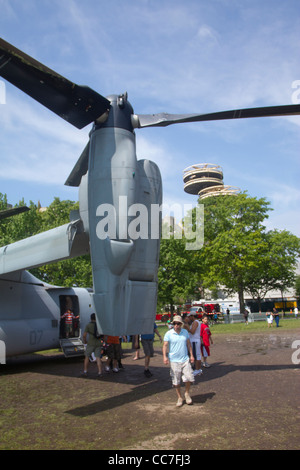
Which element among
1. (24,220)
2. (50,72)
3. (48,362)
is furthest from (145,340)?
(24,220)

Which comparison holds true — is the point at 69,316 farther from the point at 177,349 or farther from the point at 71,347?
the point at 177,349

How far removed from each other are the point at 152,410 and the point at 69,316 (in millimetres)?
8588

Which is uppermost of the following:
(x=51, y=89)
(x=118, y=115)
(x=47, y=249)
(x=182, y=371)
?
(x=51, y=89)

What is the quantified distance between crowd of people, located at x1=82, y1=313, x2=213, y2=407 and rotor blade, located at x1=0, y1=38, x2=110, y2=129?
535cm

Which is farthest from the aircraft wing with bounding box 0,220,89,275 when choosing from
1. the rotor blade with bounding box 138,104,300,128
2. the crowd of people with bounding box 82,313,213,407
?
the rotor blade with bounding box 138,104,300,128

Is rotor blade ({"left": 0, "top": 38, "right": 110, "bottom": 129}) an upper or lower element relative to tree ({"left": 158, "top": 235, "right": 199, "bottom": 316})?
upper

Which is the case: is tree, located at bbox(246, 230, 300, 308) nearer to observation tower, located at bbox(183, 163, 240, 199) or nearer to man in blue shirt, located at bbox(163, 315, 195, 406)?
man in blue shirt, located at bbox(163, 315, 195, 406)

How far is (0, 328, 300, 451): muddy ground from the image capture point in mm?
5305

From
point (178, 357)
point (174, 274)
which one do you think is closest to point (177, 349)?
point (178, 357)

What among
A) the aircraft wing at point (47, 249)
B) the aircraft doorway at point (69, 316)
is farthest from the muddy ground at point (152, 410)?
the aircraft wing at point (47, 249)

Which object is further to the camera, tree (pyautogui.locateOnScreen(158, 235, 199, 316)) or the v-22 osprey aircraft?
tree (pyautogui.locateOnScreen(158, 235, 199, 316))

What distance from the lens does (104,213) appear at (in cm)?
818

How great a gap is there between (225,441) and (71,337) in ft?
35.9

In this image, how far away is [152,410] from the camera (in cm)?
696
